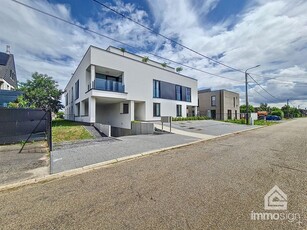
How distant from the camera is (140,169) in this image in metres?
5.32

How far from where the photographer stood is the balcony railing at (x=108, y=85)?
15.9 m

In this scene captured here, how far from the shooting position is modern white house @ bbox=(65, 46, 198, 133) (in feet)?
54.2

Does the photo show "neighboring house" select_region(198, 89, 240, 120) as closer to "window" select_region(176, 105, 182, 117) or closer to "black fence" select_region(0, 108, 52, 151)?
"window" select_region(176, 105, 182, 117)

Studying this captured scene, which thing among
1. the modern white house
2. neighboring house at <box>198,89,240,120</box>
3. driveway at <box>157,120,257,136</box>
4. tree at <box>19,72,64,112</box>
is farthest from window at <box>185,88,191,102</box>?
tree at <box>19,72,64,112</box>

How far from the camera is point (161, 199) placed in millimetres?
3324

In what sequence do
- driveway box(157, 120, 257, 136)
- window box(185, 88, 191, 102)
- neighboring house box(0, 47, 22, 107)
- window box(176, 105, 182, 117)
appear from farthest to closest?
window box(185, 88, 191, 102)
window box(176, 105, 182, 117)
neighboring house box(0, 47, 22, 107)
driveway box(157, 120, 257, 136)

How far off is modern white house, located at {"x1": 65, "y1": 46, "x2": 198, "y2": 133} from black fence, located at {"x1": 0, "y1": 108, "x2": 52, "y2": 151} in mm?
6143

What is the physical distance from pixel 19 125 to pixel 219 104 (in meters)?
36.0

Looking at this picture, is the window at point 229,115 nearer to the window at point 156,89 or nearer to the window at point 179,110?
the window at point 179,110

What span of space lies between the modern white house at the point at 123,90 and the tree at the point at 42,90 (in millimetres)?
13117

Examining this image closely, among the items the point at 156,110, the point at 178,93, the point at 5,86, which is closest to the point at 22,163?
the point at 156,110

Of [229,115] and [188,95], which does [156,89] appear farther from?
[229,115]

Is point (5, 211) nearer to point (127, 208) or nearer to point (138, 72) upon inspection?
point (127, 208)

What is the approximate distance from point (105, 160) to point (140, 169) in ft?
5.65
